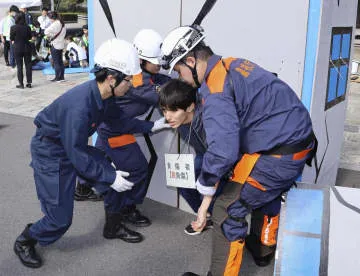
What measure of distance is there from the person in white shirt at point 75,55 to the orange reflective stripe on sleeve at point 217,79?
1053 cm

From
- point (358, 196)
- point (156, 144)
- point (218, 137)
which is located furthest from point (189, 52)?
point (156, 144)

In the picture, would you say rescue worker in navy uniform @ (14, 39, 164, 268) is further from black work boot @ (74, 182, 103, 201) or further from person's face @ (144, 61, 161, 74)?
black work boot @ (74, 182, 103, 201)

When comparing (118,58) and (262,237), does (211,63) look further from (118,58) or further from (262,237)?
(262,237)

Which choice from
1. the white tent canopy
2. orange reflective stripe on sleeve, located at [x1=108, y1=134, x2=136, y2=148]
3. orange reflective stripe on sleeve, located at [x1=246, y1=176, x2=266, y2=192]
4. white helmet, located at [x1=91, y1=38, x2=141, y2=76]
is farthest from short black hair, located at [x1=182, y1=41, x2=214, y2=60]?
the white tent canopy

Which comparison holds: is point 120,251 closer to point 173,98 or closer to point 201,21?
point 173,98

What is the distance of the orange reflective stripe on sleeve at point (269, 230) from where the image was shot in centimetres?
302

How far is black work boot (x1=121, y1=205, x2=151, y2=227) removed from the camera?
372 cm

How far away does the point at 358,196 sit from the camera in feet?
8.16

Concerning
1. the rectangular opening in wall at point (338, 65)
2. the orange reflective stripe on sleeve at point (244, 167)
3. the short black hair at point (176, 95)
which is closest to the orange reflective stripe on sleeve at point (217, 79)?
the short black hair at point (176, 95)

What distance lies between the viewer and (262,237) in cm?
309

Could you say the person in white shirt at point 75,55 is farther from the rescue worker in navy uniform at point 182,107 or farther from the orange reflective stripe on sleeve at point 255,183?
the orange reflective stripe on sleeve at point 255,183

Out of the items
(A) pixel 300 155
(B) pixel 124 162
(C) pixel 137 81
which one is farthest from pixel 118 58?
(A) pixel 300 155

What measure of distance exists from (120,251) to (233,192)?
1.26 m

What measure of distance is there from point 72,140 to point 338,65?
218cm
